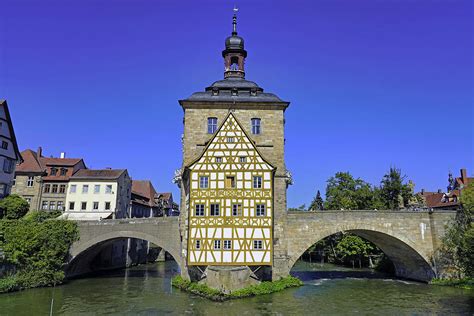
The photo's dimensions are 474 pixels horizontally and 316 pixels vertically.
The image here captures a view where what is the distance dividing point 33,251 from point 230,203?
1489 centimetres

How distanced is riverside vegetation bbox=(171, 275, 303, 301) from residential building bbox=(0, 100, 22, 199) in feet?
63.9

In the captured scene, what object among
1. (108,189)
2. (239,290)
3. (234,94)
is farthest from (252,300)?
(108,189)

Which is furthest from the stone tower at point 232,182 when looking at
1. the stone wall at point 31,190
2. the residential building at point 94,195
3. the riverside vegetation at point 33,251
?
the stone wall at point 31,190

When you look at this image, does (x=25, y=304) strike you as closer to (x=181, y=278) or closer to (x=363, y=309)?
(x=181, y=278)

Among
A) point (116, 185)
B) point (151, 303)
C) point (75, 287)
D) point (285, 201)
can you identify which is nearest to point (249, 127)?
point (285, 201)

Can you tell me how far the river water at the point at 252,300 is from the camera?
20578 mm

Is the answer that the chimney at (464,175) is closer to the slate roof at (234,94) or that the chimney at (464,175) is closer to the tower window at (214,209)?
the slate roof at (234,94)

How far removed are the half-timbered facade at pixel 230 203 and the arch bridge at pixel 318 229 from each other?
3.94 metres

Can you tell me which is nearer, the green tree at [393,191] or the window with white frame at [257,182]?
the window with white frame at [257,182]

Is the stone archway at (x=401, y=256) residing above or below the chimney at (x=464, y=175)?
below

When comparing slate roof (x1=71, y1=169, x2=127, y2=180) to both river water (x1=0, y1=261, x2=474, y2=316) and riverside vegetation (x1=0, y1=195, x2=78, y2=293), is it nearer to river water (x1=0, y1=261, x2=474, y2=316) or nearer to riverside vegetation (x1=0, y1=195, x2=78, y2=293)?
riverside vegetation (x1=0, y1=195, x2=78, y2=293)

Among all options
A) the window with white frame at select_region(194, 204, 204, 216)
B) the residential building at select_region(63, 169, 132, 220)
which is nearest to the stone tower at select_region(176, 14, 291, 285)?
the window with white frame at select_region(194, 204, 204, 216)

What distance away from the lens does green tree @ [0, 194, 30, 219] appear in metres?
30.9

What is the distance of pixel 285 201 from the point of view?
29188 millimetres
